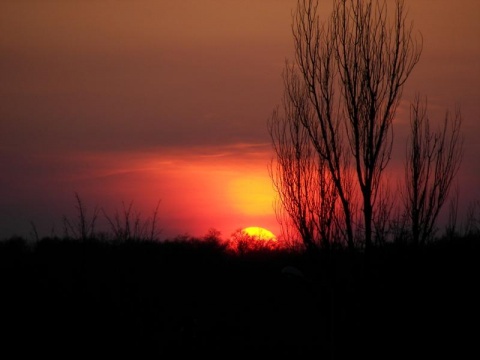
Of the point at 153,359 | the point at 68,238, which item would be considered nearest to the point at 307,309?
the point at 153,359

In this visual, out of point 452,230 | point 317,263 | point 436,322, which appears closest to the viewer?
point 317,263

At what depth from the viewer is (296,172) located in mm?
16938

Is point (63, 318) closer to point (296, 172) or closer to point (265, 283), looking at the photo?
point (296, 172)

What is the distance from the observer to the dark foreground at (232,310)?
16391mm

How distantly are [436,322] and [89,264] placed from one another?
10541 millimetres

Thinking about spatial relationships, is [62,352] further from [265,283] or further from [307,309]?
[265,283]

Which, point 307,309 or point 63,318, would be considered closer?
point 63,318

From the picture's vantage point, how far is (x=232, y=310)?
29.9 meters

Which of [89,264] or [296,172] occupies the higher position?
[296,172]

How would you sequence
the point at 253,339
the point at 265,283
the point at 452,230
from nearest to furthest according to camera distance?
the point at 452,230, the point at 253,339, the point at 265,283

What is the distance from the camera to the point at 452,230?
76.3ft

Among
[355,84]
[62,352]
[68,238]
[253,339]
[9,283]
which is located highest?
[355,84]

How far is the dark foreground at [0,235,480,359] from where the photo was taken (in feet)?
53.8

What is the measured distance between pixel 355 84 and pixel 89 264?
7495 mm
